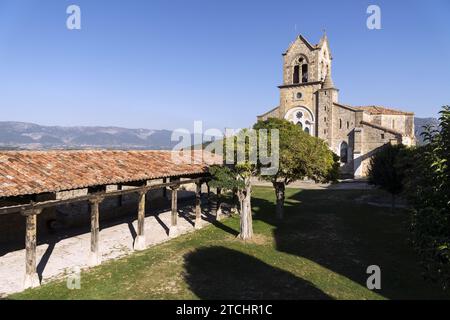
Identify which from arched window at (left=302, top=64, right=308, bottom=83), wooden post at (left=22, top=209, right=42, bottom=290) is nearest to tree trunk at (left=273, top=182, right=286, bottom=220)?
wooden post at (left=22, top=209, right=42, bottom=290)

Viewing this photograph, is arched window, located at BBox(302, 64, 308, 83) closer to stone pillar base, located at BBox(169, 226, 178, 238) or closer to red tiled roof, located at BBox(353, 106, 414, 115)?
red tiled roof, located at BBox(353, 106, 414, 115)

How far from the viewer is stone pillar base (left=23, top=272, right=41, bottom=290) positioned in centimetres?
1211

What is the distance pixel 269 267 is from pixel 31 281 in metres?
8.83

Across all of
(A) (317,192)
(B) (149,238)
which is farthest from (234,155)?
(A) (317,192)

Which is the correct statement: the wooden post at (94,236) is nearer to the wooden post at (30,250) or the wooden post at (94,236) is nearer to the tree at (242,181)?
the wooden post at (30,250)

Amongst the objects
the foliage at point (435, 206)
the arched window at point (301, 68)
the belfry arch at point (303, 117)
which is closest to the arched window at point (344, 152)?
the belfry arch at point (303, 117)

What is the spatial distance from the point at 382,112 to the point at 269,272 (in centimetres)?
4168

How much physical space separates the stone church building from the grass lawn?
944 inches

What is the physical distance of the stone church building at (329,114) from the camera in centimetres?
4591

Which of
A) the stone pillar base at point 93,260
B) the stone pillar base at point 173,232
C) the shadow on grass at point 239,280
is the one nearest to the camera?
the shadow on grass at point 239,280

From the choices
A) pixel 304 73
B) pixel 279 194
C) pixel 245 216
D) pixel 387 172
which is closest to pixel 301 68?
pixel 304 73

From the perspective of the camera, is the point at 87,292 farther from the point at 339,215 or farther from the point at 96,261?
the point at 339,215

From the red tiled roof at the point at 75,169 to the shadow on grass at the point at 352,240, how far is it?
7142mm

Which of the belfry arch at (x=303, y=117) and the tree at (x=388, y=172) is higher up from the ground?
the belfry arch at (x=303, y=117)
